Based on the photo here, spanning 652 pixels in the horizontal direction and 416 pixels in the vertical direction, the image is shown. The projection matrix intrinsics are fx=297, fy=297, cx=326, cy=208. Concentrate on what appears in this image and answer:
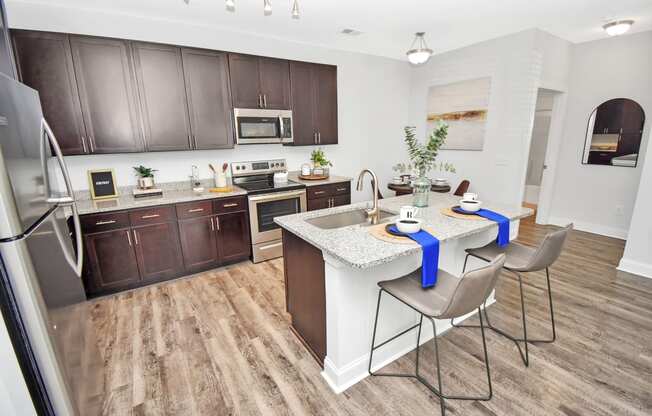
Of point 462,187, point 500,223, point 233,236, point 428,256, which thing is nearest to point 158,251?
point 233,236

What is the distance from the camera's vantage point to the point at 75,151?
2748 millimetres

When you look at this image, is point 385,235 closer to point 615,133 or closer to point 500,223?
point 500,223

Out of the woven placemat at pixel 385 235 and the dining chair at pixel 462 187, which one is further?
the dining chair at pixel 462 187

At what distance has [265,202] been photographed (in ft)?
11.5

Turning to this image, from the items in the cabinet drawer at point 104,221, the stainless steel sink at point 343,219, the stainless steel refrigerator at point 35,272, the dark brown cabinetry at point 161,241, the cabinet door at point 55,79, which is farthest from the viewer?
the dark brown cabinetry at point 161,241

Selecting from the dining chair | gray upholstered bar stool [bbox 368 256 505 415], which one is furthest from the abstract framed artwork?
gray upholstered bar stool [bbox 368 256 505 415]

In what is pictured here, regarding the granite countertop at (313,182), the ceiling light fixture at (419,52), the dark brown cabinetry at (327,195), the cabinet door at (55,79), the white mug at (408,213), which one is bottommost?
the dark brown cabinetry at (327,195)

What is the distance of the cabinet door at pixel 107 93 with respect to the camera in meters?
2.68

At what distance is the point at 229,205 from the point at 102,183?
1.25 meters

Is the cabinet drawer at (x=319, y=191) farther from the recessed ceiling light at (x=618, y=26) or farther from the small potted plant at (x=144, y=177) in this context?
the recessed ceiling light at (x=618, y=26)

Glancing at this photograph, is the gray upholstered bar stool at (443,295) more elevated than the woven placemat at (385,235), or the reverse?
the woven placemat at (385,235)

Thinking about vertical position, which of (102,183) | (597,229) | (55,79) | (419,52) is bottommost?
(597,229)

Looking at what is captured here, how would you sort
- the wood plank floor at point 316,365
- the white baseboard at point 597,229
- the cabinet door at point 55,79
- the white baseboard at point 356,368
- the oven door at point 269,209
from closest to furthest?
the wood plank floor at point 316,365 → the white baseboard at point 356,368 → the cabinet door at point 55,79 → the oven door at point 269,209 → the white baseboard at point 597,229

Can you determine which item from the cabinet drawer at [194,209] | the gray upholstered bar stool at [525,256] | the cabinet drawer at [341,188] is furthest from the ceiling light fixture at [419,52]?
the cabinet drawer at [194,209]
